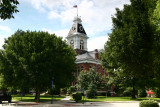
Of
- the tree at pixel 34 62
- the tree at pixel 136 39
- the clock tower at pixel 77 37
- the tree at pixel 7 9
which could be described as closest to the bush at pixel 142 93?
the tree at pixel 34 62

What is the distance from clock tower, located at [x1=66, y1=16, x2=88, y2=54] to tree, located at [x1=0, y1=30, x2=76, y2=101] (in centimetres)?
4581

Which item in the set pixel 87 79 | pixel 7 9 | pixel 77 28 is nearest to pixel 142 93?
pixel 87 79

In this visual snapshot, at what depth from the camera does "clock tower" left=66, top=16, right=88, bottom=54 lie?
259ft

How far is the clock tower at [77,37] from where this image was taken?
7891cm

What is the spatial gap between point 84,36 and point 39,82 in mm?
54128

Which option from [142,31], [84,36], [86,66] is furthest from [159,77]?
[84,36]

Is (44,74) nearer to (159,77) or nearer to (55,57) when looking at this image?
(55,57)

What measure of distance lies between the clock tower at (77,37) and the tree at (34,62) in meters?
45.8

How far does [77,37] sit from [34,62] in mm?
52117

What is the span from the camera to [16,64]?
1148 inches

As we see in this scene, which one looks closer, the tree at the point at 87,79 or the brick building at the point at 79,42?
the tree at the point at 87,79

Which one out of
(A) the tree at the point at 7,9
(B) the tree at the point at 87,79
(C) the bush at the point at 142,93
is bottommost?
(C) the bush at the point at 142,93

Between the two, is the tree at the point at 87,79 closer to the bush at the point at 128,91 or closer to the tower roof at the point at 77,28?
the bush at the point at 128,91

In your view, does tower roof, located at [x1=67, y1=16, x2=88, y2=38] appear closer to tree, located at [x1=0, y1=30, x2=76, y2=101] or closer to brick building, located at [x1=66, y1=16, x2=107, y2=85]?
brick building, located at [x1=66, y1=16, x2=107, y2=85]
